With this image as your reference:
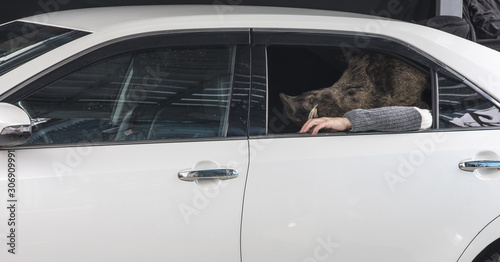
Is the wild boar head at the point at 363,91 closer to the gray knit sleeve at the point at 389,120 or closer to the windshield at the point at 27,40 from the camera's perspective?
the gray knit sleeve at the point at 389,120

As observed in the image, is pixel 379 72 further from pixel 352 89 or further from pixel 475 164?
pixel 475 164

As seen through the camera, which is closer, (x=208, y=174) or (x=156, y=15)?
(x=208, y=174)

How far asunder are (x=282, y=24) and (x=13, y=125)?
4.37 ft

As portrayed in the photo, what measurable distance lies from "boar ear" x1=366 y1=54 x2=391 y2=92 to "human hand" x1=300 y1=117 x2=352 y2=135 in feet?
1.67

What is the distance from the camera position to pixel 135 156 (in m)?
3.02

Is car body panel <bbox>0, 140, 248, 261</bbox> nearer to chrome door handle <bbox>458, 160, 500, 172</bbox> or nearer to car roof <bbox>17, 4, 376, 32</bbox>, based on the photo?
car roof <bbox>17, 4, 376, 32</bbox>

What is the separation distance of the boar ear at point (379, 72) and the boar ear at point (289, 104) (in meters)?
0.45

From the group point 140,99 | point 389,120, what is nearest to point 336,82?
point 389,120

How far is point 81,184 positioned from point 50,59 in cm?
55

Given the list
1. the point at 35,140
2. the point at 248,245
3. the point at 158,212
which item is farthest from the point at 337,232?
the point at 35,140

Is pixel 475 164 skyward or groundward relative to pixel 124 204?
skyward

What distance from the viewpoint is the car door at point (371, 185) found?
312 cm

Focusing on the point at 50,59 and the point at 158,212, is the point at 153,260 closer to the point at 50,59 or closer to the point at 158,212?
the point at 158,212

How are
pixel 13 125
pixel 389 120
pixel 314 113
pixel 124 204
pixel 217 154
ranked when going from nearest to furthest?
pixel 13 125, pixel 124 204, pixel 217 154, pixel 389 120, pixel 314 113
